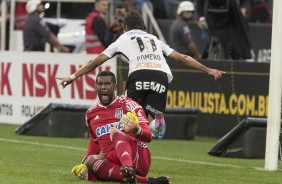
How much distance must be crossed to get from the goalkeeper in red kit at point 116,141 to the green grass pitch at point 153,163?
31 centimetres

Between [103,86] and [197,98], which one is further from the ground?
[103,86]

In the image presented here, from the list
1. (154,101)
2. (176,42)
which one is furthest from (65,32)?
(154,101)

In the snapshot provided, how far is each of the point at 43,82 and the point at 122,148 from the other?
10402mm

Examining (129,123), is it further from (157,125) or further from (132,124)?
(157,125)

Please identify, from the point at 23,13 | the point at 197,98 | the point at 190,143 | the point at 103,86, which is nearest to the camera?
the point at 103,86

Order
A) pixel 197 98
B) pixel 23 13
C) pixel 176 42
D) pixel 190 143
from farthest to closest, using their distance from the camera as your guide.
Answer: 1. pixel 23 13
2. pixel 176 42
3. pixel 197 98
4. pixel 190 143

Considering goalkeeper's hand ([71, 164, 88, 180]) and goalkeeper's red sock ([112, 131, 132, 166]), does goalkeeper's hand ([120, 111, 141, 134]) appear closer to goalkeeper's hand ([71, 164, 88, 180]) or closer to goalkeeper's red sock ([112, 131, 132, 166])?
goalkeeper's red sock ([112, 131, 132, 166])

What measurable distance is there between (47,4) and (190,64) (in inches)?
520

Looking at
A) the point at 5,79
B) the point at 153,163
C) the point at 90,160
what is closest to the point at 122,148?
A: the point at 90,160

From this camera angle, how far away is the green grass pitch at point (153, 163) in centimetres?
1228

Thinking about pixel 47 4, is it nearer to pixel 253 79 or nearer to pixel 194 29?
pixel 194 29

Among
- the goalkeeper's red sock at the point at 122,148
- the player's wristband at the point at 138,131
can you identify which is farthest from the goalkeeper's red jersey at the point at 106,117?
the player's wristband at the point at 138,131

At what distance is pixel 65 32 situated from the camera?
27.8m

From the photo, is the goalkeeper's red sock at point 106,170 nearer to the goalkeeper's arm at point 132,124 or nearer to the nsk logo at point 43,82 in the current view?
the goalkeeper's arm at point 132,124
